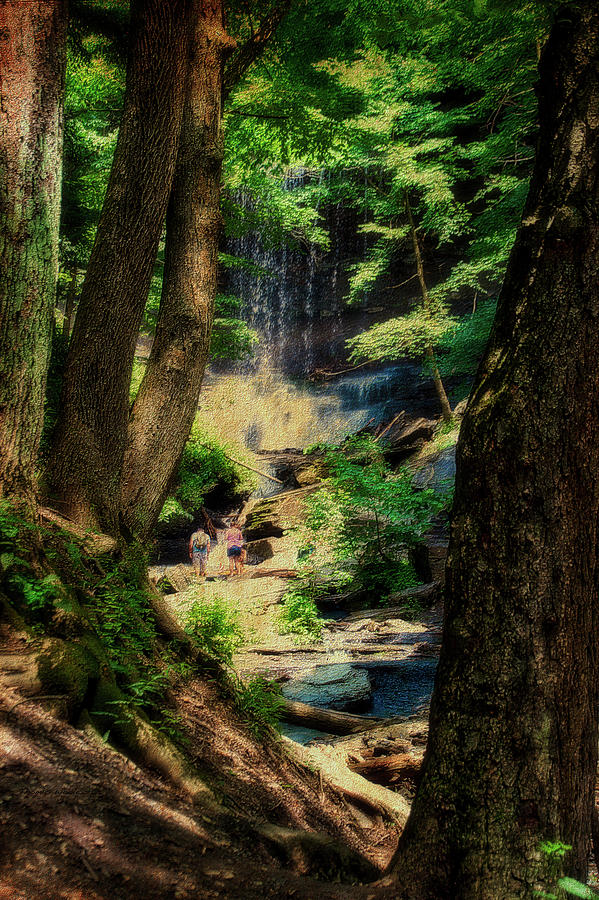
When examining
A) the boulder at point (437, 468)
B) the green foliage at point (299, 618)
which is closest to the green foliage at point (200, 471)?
the green foliage at point (299, 618)

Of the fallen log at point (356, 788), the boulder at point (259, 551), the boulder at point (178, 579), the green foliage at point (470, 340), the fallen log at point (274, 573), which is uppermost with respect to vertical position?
the green foliage at point (470, 340)

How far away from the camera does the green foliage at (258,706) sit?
3.94 m

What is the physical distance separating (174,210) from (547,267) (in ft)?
10.8

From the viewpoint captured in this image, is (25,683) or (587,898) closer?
(587,898)

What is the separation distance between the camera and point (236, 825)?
8.56 ft

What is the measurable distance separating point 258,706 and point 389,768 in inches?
52.5

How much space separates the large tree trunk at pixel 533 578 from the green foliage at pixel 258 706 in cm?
200

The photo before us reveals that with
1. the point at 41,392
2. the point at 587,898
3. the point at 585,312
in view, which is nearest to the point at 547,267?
the point at 585,312

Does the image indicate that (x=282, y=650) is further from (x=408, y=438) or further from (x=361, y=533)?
(x=408, y=438)

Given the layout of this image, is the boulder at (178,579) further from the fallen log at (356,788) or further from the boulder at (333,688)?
the fallen log at (356,788)

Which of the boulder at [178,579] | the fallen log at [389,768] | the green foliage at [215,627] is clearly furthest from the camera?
the boulder at [178,579]

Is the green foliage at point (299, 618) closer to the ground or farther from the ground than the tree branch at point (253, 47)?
closer to the ground

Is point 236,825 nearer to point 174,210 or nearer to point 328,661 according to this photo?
point 174,210

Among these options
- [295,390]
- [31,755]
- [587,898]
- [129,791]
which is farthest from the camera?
[295,390]
